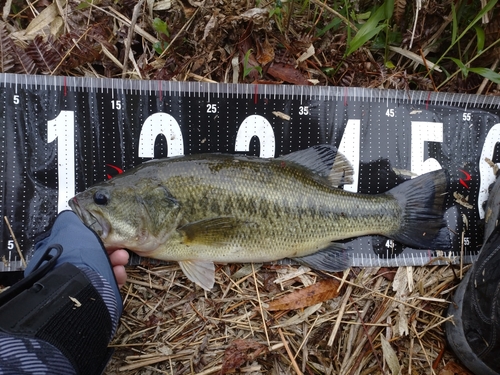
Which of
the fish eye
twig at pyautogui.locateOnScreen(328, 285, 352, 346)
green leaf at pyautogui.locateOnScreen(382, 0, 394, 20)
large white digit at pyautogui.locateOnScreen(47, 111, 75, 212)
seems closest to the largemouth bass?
the fish eye

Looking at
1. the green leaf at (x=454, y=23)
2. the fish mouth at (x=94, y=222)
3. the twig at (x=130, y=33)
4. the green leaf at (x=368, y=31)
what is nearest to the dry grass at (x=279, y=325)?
the fish mouth at (x=94, y=222)

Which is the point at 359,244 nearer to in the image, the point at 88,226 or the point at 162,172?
the point at 162,172

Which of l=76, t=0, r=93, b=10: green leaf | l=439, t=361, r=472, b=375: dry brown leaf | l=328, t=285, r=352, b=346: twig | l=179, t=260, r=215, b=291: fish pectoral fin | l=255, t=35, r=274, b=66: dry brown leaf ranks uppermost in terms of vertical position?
l=76, t=0, r=93, b=10: green leaf

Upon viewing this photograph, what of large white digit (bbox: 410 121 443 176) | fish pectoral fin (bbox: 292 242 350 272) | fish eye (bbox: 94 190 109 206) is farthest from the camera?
large white digit (bbox: 410 121 443 176)

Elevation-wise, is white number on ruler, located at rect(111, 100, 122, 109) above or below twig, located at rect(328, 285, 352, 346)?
above

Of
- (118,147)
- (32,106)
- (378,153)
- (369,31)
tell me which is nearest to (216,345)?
(118,147)

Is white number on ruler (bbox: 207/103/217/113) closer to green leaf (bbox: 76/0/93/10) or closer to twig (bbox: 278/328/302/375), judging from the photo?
green leaf (bbox: 76/0/93/10)

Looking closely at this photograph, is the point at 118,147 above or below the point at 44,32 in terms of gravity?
below

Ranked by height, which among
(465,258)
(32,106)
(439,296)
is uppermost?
(32,106)
